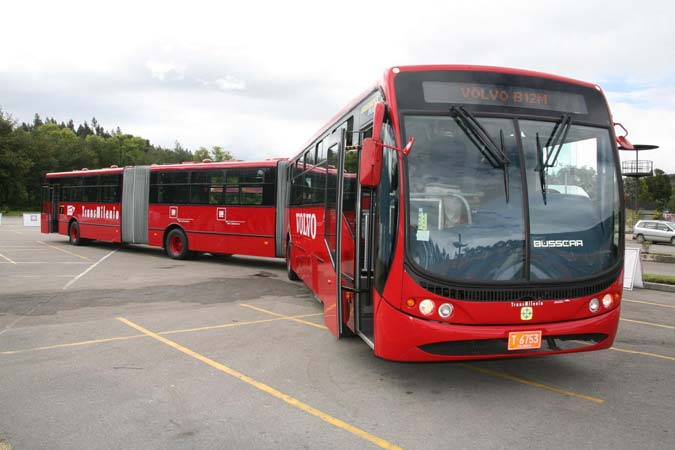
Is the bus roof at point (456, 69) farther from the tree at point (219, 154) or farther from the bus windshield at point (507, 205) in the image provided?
the tree at point (219, 154)

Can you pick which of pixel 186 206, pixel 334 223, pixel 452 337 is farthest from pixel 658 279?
pixel 186 206

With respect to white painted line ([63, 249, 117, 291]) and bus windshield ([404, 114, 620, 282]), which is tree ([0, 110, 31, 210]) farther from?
bus windshield ([404, 114, 620, 282])

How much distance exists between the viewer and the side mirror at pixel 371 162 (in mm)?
4996

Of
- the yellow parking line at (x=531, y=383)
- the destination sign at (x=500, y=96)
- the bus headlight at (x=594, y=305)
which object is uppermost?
the destination sign at (x=500, y=96)

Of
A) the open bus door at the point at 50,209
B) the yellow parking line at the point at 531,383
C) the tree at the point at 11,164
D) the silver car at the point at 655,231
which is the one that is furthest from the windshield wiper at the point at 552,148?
the tree at the point at 11,164

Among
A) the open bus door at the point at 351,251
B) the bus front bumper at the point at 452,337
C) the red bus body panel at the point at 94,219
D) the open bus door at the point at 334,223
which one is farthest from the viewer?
the red bus body panel at the point at 94,219

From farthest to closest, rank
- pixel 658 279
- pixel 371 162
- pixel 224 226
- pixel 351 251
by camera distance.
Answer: pixel 224 226, pixel 658 279, pixel 351 251, pixel 371 162

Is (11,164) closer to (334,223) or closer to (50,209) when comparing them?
(50,209)

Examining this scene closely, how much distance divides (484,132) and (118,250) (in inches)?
777

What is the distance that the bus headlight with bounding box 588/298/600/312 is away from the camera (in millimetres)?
5128

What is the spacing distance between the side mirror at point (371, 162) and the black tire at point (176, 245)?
13.7 m

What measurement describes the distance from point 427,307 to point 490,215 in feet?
3.36

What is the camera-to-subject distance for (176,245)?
60.4 feet

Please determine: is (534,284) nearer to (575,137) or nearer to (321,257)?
(575,137)
